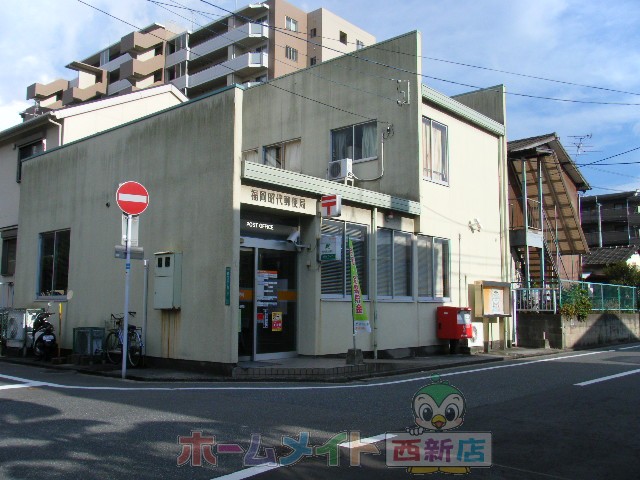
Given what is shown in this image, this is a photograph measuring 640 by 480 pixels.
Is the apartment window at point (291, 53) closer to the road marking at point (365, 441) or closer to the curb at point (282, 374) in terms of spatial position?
the curb at point (282, 374)

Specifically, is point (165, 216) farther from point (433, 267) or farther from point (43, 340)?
point (433, 267)

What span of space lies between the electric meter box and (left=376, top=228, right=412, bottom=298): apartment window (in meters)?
5.30

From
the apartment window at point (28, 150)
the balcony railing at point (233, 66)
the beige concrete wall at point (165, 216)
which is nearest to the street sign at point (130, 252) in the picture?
the beige concrete wall at point (165, 216)

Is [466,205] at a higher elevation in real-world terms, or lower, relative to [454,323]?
higher

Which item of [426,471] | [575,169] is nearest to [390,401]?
[426,471]

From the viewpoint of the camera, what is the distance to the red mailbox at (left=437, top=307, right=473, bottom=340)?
17.0 m

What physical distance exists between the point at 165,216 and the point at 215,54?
51.4 m

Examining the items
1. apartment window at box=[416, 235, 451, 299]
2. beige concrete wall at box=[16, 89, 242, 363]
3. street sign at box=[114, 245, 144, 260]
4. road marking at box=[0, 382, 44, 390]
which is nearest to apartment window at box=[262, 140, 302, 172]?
apartment window at box=[416, 235, 451, 299]

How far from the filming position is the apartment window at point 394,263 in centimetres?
1591

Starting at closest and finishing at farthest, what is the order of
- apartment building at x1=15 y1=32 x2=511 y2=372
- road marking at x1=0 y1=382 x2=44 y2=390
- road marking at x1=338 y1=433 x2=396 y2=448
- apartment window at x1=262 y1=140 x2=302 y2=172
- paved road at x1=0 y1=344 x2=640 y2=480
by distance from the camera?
paved road at x1=0 y1=344 x2=640 y2=480
road marking at x1=338 y1=433 x2=396 y2=448
road marking at x1=0 y1=382 x2=44 y2=390
apartment building at x1=15 y1=32 x2=511 y2=372
apartment window at x1=262 y1=140 x2=302 y2=172

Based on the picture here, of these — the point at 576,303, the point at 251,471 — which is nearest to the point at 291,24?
the point at 576,303

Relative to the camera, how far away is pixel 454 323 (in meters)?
17.0

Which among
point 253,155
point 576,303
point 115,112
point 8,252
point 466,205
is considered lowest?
point 576,303

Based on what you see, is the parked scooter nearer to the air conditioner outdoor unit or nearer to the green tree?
the air conditioner outdoor unit
